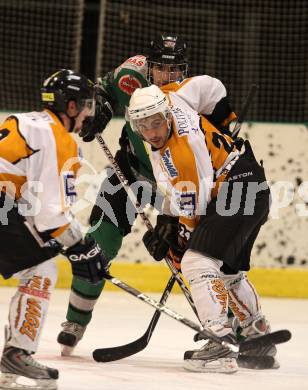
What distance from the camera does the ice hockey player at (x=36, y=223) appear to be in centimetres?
301

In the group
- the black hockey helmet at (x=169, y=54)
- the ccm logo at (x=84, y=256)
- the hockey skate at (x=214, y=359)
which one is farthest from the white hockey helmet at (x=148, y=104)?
the hockey skate at (x=214, y=359)

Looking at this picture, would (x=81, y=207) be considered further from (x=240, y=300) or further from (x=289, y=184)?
(x=240, y=300)

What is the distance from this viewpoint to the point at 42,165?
118 inches

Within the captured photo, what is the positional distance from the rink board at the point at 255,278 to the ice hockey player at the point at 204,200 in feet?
7.53

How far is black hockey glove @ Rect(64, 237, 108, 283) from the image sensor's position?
309 centimetres

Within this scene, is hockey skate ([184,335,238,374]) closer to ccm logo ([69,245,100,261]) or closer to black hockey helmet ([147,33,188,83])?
ccm logo ([69,245,100,261])

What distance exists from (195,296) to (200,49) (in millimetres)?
3716

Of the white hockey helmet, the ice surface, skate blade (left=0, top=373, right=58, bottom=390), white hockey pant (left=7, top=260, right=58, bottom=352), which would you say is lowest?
the ice surface

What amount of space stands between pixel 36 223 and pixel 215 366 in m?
0.99

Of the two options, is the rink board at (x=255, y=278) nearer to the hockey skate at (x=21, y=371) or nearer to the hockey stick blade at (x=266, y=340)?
the hockey stick blade at (x=266, y=340)

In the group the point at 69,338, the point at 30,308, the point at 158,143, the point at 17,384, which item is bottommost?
the point at 69,338

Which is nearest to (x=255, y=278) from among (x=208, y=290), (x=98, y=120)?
(x=98, y=120)

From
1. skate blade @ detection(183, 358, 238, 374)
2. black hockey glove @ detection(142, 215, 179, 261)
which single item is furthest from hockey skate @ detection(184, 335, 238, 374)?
black hockey glove @ detection(142, 215, 179, 261)

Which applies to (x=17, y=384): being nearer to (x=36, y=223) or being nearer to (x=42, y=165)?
(x=36, y=223)
